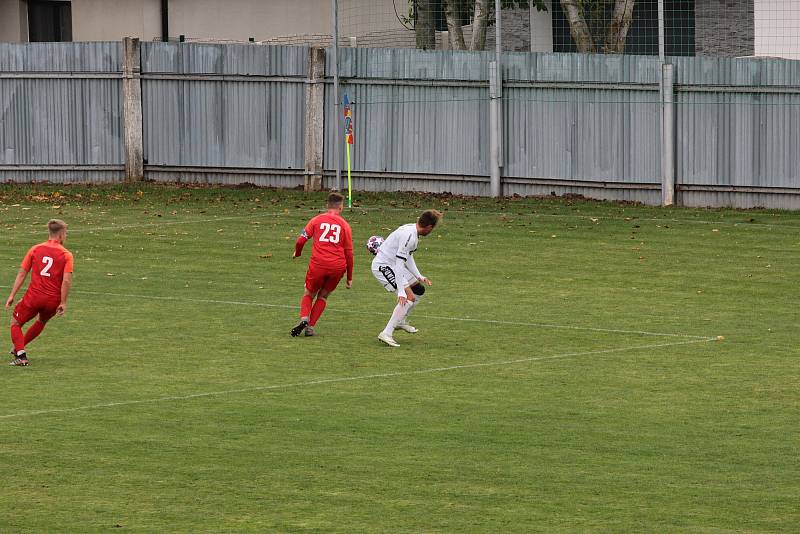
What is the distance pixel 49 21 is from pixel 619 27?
807 inches

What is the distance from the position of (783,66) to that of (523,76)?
5051mm

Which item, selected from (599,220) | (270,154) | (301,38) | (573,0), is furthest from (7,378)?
(301,38)

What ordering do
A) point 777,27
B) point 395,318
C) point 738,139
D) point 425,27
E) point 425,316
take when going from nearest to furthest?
point 395,318, point 425,316, point 738,139, point 777,27, point 425,27

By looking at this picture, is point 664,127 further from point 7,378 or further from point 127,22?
point 127,22

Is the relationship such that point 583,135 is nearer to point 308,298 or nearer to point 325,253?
point 325,253

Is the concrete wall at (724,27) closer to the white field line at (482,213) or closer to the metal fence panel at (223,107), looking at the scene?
the metal fence panel at (223,107)

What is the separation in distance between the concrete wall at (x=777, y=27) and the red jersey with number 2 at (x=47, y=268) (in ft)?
73.3

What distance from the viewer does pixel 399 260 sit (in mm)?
15922

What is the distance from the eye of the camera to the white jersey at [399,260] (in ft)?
52.2

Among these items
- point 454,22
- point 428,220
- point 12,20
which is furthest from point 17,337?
point 12,20

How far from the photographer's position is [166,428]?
1174 centimetres

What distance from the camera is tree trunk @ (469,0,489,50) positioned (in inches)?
1294

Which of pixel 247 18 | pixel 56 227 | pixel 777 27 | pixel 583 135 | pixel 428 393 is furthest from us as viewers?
pixel 247 18

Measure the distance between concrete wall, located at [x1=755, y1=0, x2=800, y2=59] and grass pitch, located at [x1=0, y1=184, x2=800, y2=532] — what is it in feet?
33.7
